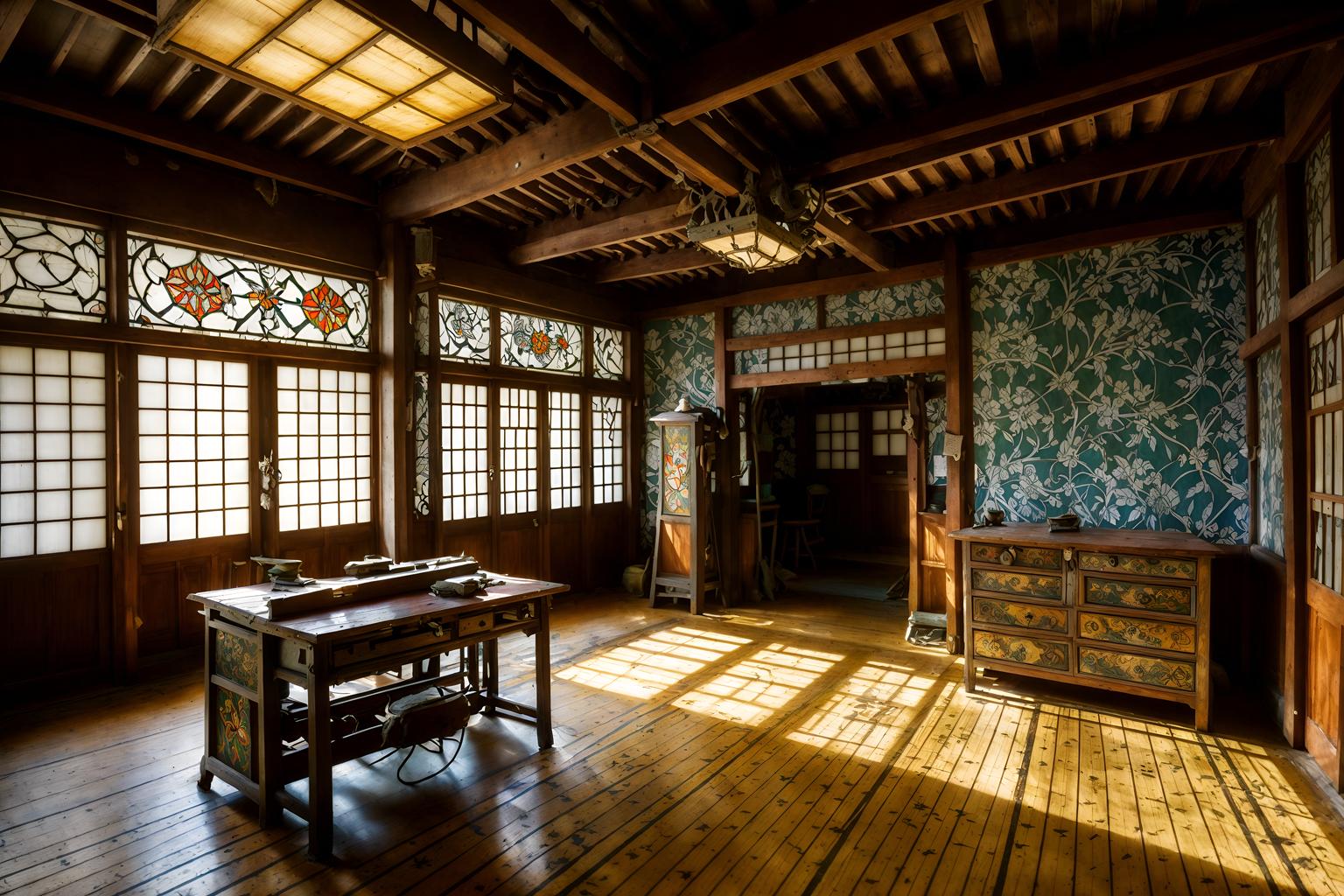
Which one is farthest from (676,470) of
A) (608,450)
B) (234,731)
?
(234,731)

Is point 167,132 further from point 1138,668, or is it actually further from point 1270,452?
point 1270,452

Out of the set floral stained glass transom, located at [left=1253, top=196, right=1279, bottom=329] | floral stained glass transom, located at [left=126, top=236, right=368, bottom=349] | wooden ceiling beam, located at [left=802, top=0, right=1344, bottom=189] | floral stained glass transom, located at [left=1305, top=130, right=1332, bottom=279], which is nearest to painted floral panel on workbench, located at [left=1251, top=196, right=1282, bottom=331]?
floral stained glass transom, located at [left=1253, top=196, right=1279, bottom=329]

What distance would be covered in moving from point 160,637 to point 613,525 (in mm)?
4205

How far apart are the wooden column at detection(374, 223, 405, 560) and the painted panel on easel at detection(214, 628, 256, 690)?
7.97 ft

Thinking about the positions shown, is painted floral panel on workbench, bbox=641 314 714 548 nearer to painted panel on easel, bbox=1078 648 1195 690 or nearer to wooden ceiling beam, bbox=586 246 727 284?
wooden ceiling beam, bbox=586 246 727 284

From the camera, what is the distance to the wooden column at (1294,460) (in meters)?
3.48

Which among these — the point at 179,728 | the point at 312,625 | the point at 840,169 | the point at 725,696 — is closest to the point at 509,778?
the point at 312,625

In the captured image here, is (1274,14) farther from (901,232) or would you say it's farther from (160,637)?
(160,637)

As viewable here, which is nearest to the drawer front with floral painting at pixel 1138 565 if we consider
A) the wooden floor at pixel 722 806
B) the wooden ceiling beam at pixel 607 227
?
the wooden floor at pixel 722 806

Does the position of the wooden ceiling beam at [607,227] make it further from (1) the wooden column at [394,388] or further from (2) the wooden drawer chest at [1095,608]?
(2) the wooden drawer chest at [1095,608]

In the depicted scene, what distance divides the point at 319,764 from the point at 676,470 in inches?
178

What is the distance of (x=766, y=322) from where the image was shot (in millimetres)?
6812

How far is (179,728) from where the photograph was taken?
3781 millimetres

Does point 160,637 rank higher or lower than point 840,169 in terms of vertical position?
lower
